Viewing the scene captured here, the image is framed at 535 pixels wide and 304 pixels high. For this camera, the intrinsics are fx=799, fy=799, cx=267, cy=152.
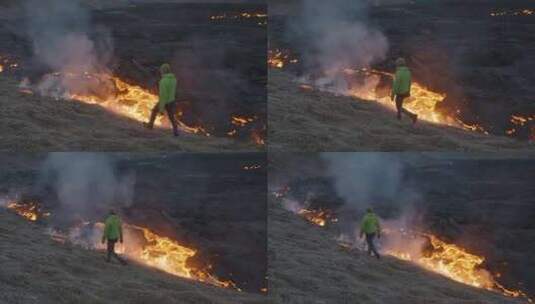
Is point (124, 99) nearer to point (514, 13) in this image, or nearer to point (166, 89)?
point (166, 89)

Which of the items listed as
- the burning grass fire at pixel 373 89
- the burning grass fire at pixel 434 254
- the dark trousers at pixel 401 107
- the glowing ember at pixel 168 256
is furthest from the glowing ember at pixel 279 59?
the glowing ember at pixel 168 256

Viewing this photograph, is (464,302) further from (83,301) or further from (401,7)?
(401,7)

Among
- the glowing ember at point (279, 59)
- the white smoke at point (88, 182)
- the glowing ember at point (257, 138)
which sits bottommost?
the white smoke at point (88, 182)

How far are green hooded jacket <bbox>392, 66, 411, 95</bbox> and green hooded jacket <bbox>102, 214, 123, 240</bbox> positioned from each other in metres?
5.67

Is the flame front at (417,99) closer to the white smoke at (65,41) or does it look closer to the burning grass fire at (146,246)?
the burning grass fire at (146,246)

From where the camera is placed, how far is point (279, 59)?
17.4 m

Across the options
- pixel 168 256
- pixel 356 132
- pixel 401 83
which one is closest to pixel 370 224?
pixel 356 132

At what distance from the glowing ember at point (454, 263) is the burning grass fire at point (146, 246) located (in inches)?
137

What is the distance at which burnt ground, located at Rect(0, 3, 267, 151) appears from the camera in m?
15.3

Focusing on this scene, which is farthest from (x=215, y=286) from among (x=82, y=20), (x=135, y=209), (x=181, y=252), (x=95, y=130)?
(x=82, y=20)

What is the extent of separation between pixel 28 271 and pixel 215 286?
3.18 metres

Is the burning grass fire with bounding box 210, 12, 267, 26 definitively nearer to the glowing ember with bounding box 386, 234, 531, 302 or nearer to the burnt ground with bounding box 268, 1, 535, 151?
the burnt ground with bounding box 268, 1, 535, 151

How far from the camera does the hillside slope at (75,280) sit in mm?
12815

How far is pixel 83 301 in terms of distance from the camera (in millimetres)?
12719
